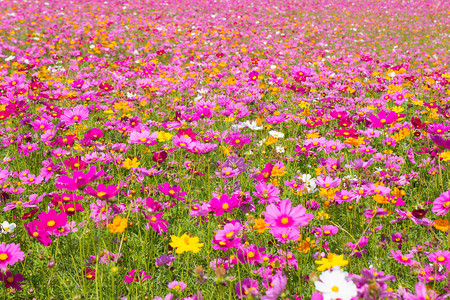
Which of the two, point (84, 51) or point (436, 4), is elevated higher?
point (436, 4)

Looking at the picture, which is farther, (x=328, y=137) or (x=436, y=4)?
(x=436, y=4)

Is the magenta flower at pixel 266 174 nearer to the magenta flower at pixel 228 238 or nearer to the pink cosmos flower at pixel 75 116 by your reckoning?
the magenta flower at pixel 228 238

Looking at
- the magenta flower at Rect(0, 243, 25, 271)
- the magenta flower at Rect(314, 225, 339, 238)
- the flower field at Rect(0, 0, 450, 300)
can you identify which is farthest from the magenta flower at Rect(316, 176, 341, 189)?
the magenta flower at Rect(0, 243, 25, 271)

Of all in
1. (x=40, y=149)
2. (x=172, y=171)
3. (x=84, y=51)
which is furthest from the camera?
(x=84, y=51)

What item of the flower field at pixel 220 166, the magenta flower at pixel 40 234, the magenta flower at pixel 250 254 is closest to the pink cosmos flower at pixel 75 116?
the flower field at pixel 220 166

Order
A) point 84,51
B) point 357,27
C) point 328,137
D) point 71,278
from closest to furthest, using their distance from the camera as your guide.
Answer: point 71,278 < point 328,137 < point 84,51 < point 357,27

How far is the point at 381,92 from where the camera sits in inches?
187

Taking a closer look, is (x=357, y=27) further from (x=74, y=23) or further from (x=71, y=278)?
(x=71, y=278)

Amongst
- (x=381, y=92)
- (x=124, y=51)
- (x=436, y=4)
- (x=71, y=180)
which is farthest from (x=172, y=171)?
(x=436, y=4)

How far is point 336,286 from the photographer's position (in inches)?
39.4

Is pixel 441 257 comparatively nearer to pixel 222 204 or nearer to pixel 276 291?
pixel 276 291

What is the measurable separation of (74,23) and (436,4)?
15175 millimetres

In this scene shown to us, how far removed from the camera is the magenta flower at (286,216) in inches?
47.6

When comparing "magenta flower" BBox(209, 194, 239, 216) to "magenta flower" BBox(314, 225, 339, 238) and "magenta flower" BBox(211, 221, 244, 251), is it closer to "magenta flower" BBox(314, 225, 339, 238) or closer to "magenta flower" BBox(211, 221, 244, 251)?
"magenta flower" BBox(211, 221, 244, 251)
